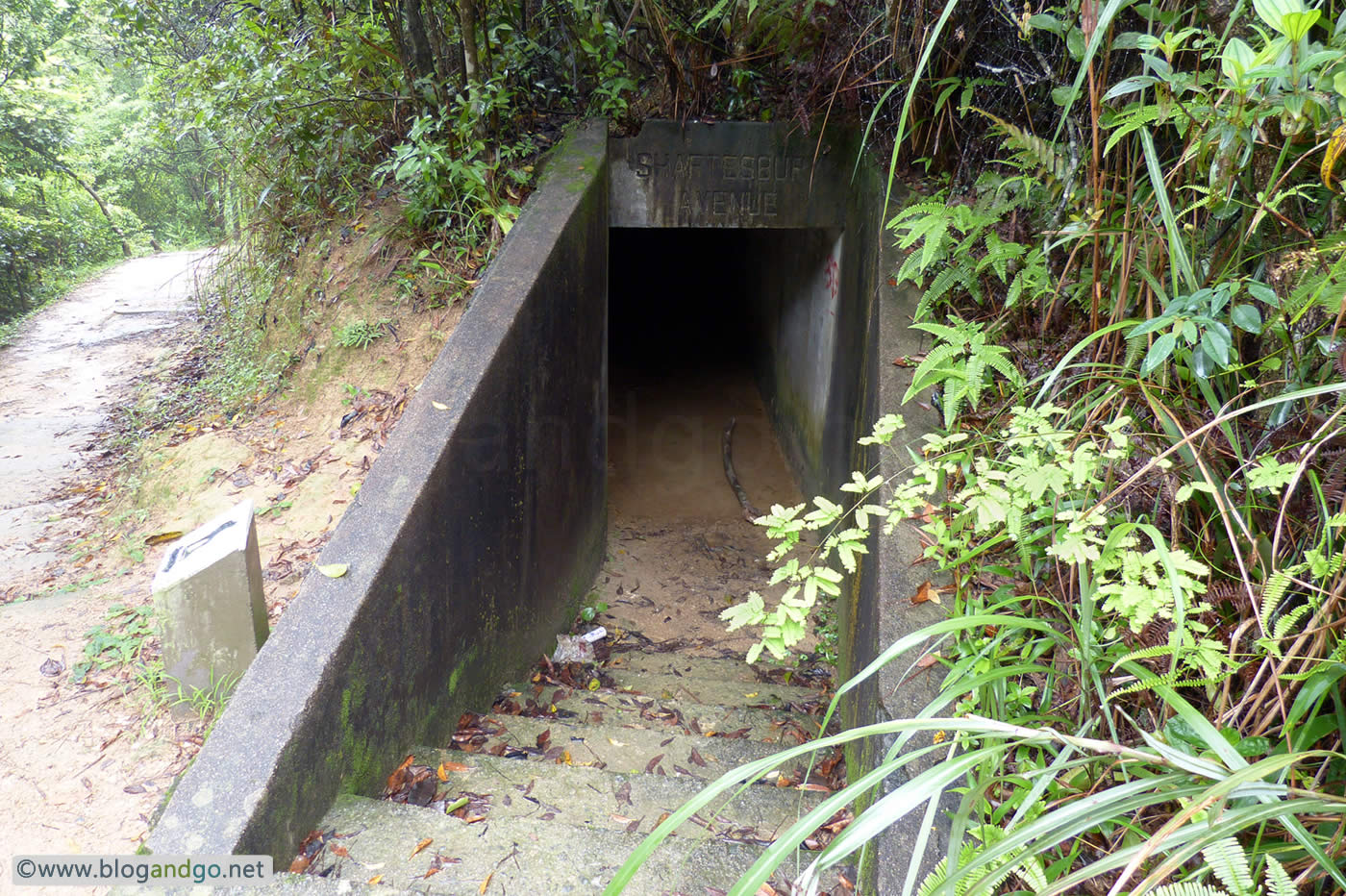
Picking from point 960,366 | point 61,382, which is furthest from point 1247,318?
point 61,382

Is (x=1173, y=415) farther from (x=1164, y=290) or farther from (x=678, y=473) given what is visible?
(x=678, y=473)

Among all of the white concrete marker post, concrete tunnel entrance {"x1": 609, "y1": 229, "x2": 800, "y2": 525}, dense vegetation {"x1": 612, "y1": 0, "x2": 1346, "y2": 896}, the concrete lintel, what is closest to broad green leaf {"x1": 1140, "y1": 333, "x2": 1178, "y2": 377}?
dense vegetation {"x1": 612, "y1": 0, "x2": 1346, "y2": 896}

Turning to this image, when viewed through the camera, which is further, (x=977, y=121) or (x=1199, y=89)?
(x=977, y=121)

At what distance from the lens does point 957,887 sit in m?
1.20

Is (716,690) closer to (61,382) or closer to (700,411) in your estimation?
(700,411)

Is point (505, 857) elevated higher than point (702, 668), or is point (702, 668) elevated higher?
point (505, 857)

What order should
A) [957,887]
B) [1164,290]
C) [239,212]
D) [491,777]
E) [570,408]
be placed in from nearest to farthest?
1. [957,887]
2. [1164,290]
3. [491,777]
4. [570,408]
5. [239,212]

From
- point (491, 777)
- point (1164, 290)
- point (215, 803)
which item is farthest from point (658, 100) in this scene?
point (215, 803)

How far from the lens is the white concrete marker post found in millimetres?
2857

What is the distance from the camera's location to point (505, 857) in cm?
200

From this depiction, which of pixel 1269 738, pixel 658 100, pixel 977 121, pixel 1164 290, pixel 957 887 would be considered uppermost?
pixel 658 100

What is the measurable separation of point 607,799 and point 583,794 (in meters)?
0.08

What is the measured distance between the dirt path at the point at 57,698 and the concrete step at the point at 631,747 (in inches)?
44.8

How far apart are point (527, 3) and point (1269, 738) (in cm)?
498
